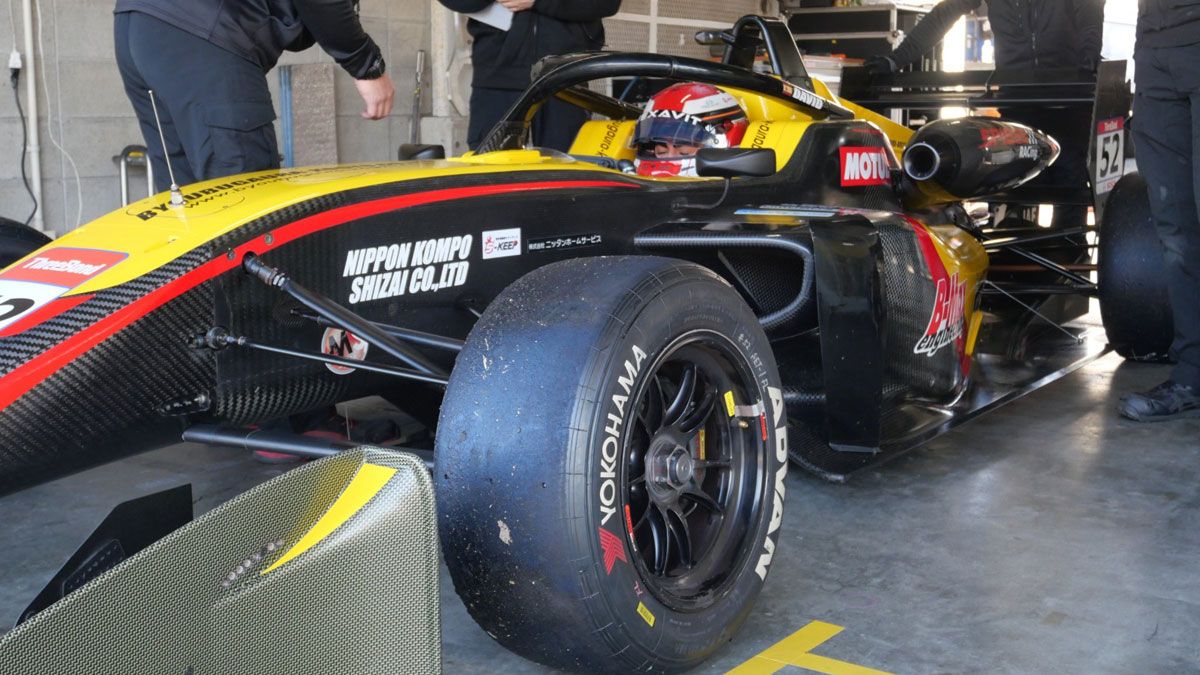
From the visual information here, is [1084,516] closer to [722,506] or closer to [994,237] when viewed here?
[722,506]

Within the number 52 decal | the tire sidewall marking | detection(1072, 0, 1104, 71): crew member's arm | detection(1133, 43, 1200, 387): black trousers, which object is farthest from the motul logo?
detection(1072, 0, 1104, 71): crew member's arm

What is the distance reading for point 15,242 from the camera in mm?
3486

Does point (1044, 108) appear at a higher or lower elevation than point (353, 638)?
higher

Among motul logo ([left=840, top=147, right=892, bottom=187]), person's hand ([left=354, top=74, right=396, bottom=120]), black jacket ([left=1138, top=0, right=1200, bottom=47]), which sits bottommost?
motul logo ([left=840, top=147, right=892, bottom=187])

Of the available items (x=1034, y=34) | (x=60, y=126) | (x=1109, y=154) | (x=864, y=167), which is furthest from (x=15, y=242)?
(x=1034, y=34)

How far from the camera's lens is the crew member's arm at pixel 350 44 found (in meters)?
3.54

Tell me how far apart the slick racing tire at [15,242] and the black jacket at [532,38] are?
93.1 inches

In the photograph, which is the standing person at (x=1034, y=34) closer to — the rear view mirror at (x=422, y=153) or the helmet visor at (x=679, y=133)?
the helmet visor at (x=679, y=133)

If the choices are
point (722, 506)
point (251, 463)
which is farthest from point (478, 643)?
point (251, 463)

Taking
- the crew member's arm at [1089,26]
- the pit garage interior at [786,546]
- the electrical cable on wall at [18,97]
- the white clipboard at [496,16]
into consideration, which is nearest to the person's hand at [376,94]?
the pit garage interior at [786,546]

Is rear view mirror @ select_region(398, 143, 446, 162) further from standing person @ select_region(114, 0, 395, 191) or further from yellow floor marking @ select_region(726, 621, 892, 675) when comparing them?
yellow floor marking @ select_region(726, 621, 892, 675)

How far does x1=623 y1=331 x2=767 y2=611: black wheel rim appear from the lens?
2.39 metres

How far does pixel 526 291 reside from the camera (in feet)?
7.36

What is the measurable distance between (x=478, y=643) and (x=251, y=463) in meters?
1.48
